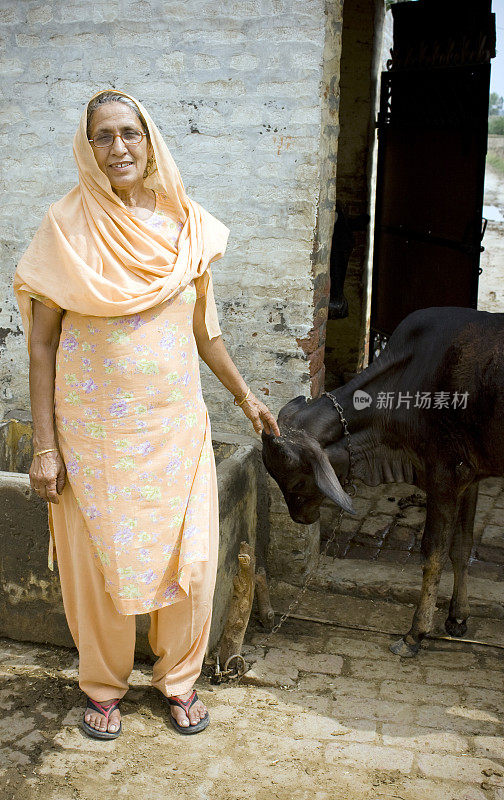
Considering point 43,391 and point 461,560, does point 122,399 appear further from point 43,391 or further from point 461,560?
point 461,560

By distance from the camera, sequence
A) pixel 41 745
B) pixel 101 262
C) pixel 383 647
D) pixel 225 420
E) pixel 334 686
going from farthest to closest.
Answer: pixel 225 420
pixel 383 647
pixel 334 686
pixel 41 745
pixel 101 262

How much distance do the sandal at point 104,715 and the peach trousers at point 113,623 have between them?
27 mm

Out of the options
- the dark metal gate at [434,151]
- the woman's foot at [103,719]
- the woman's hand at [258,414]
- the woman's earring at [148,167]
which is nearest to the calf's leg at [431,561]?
the woman's hand at [258,414]

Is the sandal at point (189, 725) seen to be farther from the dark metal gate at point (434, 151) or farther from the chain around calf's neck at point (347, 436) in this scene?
the dark metal gate at point (434, 151)

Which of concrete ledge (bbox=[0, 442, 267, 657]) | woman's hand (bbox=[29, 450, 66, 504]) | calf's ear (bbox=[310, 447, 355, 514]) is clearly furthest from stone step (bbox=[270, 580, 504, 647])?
woman's hand (bbox=[29, 450, 66, 504])

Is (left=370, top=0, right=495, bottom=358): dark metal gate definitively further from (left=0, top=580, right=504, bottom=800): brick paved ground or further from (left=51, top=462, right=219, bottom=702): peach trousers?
(left=51, top=462, right=219, bottom=702): peach trousers

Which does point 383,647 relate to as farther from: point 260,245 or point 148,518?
point 260,245

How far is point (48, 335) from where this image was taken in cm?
288

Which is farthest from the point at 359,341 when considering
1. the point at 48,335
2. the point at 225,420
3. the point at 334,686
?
the point at 48,335

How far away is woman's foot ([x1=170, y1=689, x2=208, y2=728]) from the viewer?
3.14 meters

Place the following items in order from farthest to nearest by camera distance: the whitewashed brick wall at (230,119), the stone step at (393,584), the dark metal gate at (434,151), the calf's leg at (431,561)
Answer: the dark metal gate at (434,151) < the stone step at (393,584) < the whitewashed brick wall at (230,119) < the calf's leg at (431,561)

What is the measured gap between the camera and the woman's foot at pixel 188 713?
124 inches

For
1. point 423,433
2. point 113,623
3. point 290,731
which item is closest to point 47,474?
point 113,623

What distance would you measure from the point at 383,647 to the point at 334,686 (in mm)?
431
